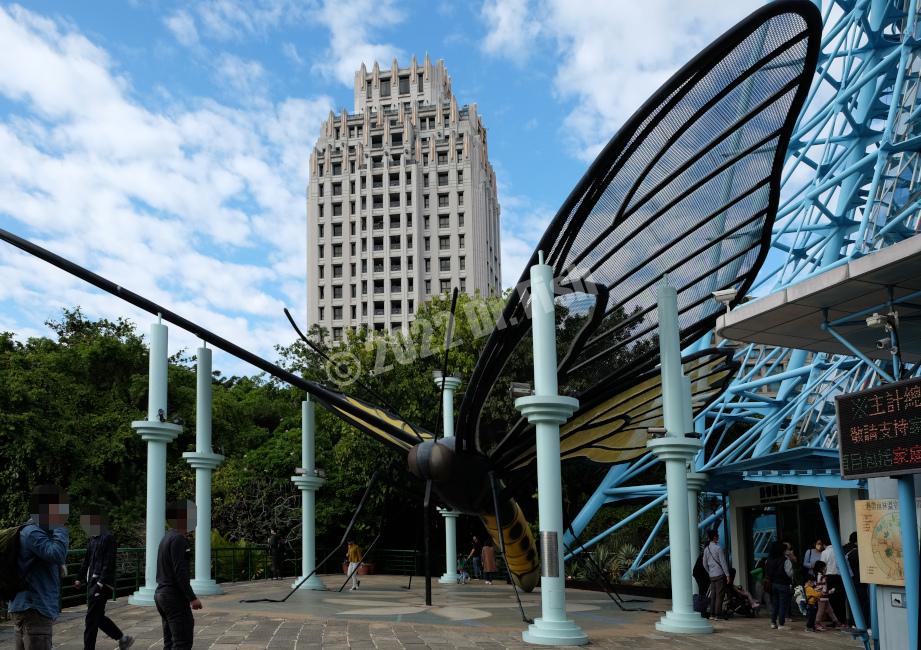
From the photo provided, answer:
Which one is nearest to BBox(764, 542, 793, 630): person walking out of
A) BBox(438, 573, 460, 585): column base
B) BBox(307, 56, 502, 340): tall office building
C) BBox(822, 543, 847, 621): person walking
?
BBox(822, 543, 847, 621): person walking

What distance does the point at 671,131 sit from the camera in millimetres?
10742

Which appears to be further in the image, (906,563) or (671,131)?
(671,131)

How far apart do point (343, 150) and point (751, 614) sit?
7661 centimetres

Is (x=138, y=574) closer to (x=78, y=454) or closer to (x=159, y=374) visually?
(x=159, y=374)

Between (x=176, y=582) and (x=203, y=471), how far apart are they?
10838mm

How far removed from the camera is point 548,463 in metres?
11.0

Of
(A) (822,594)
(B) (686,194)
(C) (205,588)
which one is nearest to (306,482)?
(C) (205,588)

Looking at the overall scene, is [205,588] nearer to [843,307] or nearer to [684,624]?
[684,624]

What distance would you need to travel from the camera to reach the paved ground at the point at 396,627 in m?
10.4

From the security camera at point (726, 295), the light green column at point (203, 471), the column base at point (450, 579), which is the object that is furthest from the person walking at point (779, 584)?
the column base at point (450, 579)

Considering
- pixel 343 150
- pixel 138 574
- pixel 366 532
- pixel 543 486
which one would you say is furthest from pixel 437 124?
pixel 543 486

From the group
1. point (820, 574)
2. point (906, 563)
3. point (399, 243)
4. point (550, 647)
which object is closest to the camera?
point (906, 563)

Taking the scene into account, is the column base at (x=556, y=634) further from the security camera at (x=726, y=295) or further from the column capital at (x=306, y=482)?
the column capital at (x=306, y=482)

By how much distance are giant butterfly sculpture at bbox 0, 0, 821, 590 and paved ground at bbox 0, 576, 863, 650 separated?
163cm
